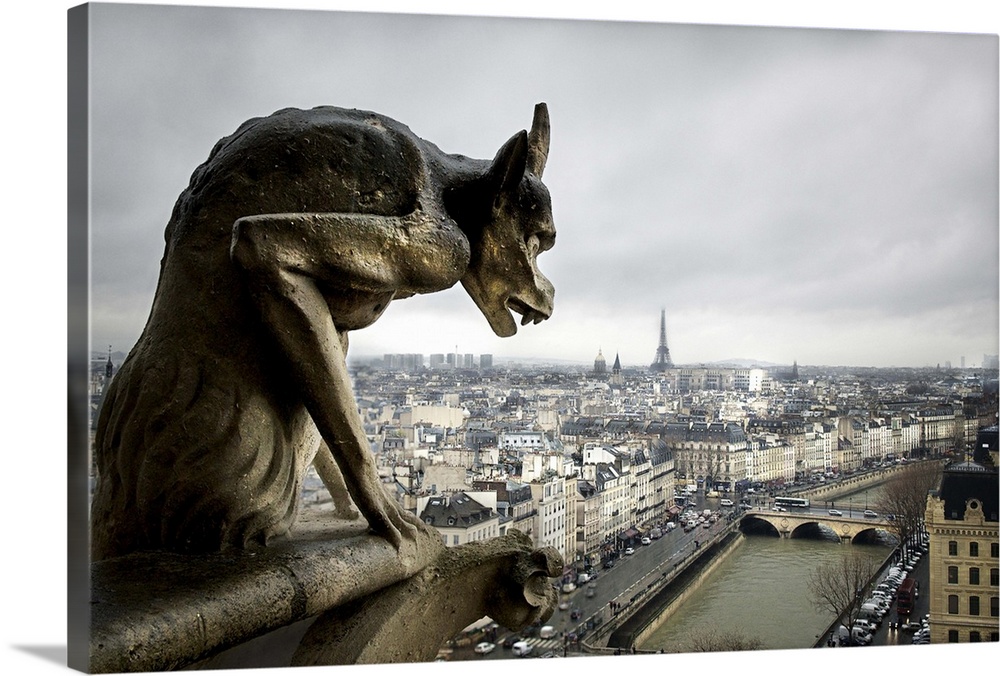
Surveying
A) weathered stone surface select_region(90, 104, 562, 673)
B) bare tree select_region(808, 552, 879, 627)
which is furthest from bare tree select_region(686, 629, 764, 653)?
weathered stone surface select_region(90, 104, 562, 673)

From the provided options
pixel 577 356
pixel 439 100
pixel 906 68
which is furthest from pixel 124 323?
pixel 906 68

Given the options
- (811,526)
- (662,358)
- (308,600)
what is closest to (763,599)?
(811,526)

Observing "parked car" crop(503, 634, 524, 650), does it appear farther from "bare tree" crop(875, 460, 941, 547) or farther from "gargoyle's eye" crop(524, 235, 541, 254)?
"gargoyle's eye" crop(524, 235, 541, 254)

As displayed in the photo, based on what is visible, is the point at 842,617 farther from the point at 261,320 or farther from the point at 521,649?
the point at 261,320

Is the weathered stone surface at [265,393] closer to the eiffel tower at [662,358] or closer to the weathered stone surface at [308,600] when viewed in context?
the weathered stone surface at [308,600]

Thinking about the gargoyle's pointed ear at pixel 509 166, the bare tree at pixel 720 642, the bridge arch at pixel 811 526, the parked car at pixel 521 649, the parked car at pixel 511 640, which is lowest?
the bare tree at pixel 720 642

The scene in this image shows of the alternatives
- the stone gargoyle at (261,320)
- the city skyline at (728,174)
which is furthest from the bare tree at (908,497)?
the stone gargoyle at (261,320)

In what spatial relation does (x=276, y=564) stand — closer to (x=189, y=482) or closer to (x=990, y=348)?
(x=189, y=482)
